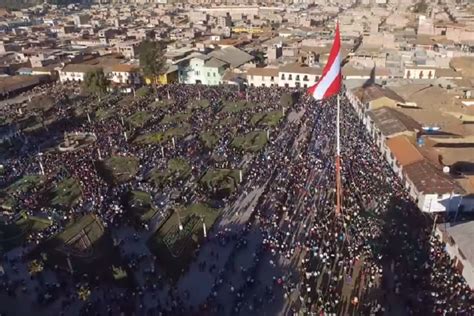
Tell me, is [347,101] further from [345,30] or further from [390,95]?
[345,30]

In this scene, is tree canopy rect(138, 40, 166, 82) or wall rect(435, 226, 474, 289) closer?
wall rect(435, 226, 474, 289)

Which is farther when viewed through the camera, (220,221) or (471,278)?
(220,221)

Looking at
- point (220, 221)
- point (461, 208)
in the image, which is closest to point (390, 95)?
point (461, 208)

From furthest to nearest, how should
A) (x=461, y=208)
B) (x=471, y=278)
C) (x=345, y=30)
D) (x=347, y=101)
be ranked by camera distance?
(x=345, y=30) < (x=347, y=101) < (x=461, y=208) < (x=471, y=278)

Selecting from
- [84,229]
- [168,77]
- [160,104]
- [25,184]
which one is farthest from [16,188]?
[168,77]

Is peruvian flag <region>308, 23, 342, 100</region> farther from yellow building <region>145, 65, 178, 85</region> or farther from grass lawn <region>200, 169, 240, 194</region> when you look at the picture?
yellow building <region>145, 65, 178, 85</region>

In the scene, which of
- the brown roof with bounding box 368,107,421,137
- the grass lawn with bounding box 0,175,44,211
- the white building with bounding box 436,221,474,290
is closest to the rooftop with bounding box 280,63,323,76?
the brown roof with bounding box 368,107,421,137

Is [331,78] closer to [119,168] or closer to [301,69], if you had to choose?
[119,168]

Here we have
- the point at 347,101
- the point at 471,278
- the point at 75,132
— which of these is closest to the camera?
the point at 471,278
